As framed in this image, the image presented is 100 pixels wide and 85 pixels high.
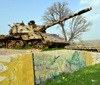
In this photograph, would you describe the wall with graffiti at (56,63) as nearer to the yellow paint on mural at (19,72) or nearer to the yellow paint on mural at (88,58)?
the yellow paint on mural at (88,58)

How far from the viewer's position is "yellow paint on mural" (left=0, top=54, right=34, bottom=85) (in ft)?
12.3

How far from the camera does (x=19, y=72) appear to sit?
3979 millimetres

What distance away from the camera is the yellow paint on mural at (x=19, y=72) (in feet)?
12.3

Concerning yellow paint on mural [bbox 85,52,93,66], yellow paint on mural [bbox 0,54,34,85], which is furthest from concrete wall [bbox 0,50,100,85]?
yellow paint on mural [bbox 85,52,93,66]

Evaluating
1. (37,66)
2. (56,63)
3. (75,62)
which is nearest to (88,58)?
(75,62)

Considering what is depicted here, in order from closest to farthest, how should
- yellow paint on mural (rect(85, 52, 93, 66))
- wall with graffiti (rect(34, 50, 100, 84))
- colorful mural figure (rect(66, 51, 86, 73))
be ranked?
1. wall with graffiti (rect(34, 50, 100, 84))
2. colorful mural figure (rect(66, 51, 86, 73))
3. yellow paint on mural (rect(85, 52, 93, 66))

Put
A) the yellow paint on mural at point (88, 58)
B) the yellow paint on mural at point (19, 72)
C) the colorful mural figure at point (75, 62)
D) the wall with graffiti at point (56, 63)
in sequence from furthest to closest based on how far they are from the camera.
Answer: the yellow paint on mural at point (88, 58) → the colorful mural figure at point (75, 62) → the wall with graffiti at point (56, 63) → the yellow paint on mural at point (19, 72)

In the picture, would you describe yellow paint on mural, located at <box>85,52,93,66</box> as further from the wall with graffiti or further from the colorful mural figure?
the colorful mural figure

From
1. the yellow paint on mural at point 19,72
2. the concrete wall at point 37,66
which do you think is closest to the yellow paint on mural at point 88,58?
the concrete wall at point 37,66

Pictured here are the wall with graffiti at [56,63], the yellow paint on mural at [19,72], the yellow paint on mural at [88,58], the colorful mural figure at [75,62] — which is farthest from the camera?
the yellow paint on mural at [88,58]

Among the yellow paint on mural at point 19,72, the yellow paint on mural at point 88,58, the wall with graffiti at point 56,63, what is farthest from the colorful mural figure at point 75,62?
the yellow paint on mural at point 19,72

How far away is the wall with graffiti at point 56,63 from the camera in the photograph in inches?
181

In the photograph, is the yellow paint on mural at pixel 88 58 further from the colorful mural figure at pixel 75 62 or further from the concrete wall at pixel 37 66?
the concrete wall at pixel 37 66

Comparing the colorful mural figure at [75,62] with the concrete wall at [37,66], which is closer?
the concrete wall at [37,66]
